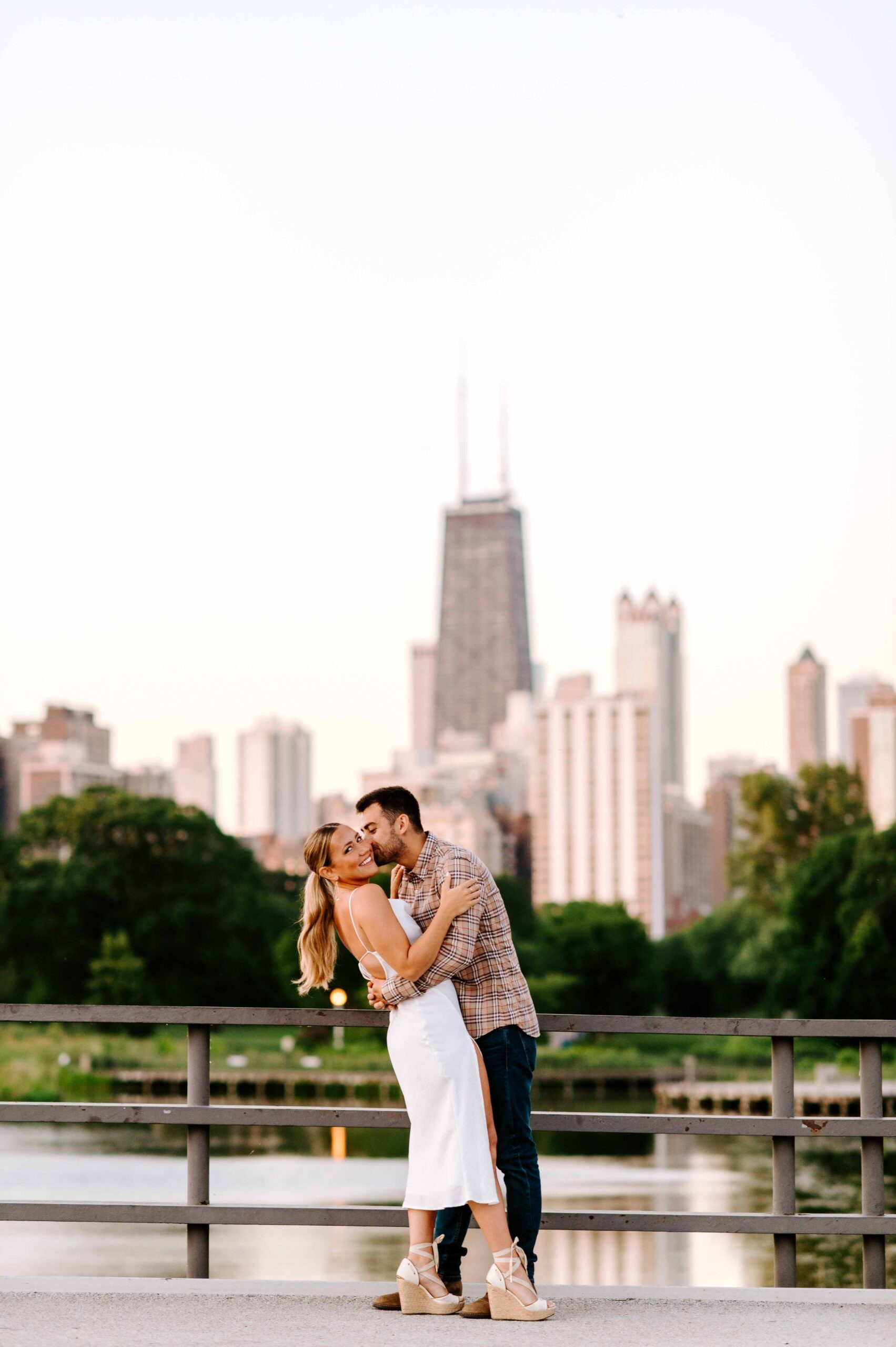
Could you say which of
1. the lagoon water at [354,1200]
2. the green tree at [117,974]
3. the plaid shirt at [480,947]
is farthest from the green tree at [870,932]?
the plaid shirt at [480,947]

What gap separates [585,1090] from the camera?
7950 centimetres

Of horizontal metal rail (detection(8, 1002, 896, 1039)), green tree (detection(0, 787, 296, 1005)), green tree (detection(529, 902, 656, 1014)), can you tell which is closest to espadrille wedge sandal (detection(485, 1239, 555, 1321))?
horizontal metal rail (detection(8, 1002, 896, 1039))

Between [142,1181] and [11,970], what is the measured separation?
3796cm

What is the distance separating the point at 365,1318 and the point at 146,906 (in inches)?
2803

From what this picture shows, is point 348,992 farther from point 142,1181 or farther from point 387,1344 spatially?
point 387,1344

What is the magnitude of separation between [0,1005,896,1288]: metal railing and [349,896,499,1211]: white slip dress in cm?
66

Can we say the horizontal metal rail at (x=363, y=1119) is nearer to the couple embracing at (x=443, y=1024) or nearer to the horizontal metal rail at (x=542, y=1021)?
the horizontal metal rail at (x=542, y=1021)

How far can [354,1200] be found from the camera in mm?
35688

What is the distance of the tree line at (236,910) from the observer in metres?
64.7

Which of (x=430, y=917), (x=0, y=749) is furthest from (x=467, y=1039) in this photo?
(x=0, y=749)

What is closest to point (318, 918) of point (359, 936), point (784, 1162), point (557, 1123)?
point (359, 936)

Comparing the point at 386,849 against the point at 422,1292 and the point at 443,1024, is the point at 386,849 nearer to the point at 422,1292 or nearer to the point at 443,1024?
the point at 443,1024

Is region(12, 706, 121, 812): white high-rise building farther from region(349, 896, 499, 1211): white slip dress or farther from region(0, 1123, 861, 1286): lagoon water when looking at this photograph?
region(349, 896, 499, 1211): white slip dress

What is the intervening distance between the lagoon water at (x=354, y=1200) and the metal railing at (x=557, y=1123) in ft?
45.0
